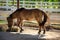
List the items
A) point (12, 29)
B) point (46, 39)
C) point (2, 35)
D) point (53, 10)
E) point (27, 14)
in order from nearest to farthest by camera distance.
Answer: point (46, 39) < point (2, 35) < point (27, 14) < point (12, 29) < point (53, 10)

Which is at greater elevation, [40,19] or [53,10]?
[40,19]

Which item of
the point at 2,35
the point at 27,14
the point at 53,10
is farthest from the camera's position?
the point at 53,10

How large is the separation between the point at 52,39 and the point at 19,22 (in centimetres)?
151

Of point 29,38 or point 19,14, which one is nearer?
point 29,38

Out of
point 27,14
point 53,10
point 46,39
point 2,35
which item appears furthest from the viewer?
point 53,10

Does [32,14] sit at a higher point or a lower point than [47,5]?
higher

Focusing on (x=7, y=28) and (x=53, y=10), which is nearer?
(x=7, y=28)

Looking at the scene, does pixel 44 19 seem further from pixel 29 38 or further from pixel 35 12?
pixel 29 38

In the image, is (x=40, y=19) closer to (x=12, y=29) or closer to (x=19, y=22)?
(x=19, y=22)

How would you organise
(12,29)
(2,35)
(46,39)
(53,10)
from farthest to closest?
(53,10), (12,29), (2,35), (46,39)

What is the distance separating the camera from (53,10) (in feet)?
38.1

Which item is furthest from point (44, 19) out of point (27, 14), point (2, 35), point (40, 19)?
point (2, 35)

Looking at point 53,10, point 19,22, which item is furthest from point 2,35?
point 53,10

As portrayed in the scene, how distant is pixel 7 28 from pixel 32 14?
1.17m
